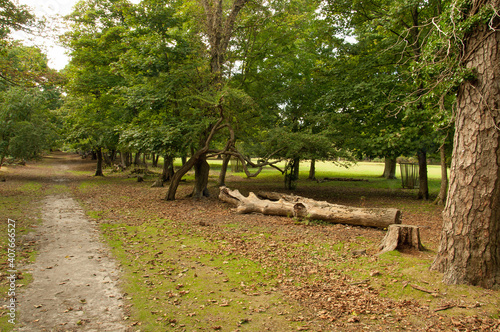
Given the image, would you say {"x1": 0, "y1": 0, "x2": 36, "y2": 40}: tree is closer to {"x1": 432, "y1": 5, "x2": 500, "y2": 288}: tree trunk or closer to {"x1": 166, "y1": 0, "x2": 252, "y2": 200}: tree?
{"x1": 166, "y1": 0, "x2": 252, "y2": 200}: tree

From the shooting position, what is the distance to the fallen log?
28.9 ft

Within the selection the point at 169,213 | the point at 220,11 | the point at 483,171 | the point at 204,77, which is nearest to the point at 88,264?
the point at 169,213

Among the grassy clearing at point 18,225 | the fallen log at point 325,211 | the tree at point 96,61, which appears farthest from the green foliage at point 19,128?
the fallen log at point 325,211

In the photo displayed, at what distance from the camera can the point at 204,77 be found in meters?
12.9

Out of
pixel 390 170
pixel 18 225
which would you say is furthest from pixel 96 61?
pixel 390 170

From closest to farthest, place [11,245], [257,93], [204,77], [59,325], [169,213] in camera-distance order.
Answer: [59,325] → [11,245] → [169,213] → [204,77] → [257,93]

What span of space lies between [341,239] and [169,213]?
6.27 m

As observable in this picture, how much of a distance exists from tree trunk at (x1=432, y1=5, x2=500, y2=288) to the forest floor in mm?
325

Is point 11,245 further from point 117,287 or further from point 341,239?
point 341,239

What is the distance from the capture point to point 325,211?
383 inches

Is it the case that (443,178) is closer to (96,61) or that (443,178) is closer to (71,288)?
(71,288)

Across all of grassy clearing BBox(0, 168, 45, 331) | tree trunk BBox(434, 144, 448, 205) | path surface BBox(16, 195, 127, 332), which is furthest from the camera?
tree trunk BBox(434, 144, 448, 205)

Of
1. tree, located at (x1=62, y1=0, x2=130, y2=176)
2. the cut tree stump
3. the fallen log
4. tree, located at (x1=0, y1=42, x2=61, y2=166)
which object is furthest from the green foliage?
the cut tree stump

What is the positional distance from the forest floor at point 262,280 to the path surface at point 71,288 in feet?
0.12
